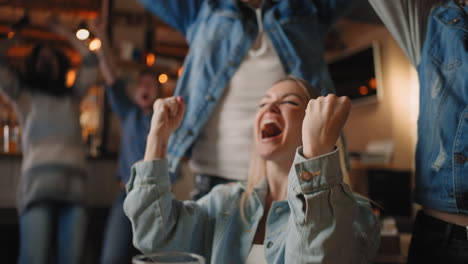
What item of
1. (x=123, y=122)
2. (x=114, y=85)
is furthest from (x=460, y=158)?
(x=114, y=85)

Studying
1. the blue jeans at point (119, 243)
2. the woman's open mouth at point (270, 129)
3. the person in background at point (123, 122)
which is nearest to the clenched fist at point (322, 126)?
the woman's open mouth at point (270, 129)

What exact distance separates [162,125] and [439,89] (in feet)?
1.77

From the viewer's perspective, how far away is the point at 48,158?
6.29ft

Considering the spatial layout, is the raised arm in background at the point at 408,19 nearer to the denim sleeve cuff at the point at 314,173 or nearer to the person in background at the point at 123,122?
the denim sleeve cuff at the point at 314,173

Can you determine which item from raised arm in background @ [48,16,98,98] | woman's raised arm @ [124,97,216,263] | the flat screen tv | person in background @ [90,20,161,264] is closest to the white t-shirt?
woman's raised arm @ [124,97,216,263]

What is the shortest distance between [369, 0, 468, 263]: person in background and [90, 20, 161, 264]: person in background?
1.03 metres

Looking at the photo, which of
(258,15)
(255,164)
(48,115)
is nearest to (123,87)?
(48,115)

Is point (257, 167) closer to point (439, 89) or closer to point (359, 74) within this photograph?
point (439, 89)

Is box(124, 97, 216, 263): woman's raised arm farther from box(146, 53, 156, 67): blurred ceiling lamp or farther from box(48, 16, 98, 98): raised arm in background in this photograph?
box(146, 53, 156, 67): blurred ceiling lamp

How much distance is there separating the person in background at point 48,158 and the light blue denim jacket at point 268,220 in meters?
1.24

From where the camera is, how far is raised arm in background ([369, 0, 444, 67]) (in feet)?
2.69

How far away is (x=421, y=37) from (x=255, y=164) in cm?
44

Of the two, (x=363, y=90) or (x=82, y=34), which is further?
(x=363, y=90)

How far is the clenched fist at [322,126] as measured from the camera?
0.60 m
